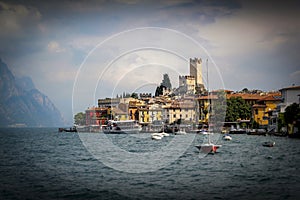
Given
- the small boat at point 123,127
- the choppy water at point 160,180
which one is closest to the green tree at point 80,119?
the small boat at point 123,127

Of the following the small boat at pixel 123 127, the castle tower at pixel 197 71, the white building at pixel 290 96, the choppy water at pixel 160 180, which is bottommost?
the choppy water at pixel 160 180

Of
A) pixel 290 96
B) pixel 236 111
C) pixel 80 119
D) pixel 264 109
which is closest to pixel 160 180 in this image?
pixel 290 96

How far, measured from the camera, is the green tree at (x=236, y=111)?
81000 millimetres

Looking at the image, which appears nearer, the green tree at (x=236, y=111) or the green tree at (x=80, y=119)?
the green tree at (x=236, y=111)

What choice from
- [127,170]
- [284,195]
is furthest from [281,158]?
[284,195]

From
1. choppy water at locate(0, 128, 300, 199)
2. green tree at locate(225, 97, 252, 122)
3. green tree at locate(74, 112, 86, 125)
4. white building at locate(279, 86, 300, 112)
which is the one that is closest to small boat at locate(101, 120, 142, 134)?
green tree at locate(225, 97, 252, 122)

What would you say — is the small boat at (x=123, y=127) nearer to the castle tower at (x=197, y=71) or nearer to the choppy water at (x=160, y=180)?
the castle tower at (x=197, y=71)

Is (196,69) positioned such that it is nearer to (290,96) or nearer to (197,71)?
(197,71)

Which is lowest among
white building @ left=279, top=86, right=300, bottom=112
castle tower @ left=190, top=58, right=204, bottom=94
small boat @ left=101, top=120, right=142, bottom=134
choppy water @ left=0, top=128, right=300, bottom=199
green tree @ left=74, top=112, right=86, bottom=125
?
choppy water @ left=0, top=128, right=300, bottom=199

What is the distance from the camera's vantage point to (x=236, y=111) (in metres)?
81.5

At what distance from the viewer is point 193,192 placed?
17.1 m

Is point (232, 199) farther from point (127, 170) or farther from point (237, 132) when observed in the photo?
point (237, 132)

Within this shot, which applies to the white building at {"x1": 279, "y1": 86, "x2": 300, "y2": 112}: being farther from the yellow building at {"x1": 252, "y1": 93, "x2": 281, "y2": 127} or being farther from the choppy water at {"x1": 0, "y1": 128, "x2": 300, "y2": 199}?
the choppy water at {"x1": 0, "y1": 128, "x2": 300, "y2": 199}

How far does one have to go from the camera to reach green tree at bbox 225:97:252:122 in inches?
3189
